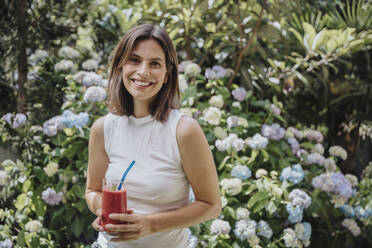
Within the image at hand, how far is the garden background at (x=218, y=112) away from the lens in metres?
2.16

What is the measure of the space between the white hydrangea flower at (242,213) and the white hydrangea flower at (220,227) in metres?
0.09

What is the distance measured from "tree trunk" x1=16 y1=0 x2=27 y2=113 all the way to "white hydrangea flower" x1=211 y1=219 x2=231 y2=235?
1.44 meters

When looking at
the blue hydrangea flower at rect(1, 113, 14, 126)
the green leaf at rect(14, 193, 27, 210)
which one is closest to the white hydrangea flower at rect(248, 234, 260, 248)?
the green leaf at rect(14, 193, 27, 210)

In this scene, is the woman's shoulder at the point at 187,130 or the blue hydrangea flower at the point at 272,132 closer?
the woman's shoulder at the point at 187,130

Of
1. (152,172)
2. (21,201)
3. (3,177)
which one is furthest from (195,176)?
(3,177)

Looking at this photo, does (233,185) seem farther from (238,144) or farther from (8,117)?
(8,117)

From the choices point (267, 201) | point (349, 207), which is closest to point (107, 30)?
point (267, 201)

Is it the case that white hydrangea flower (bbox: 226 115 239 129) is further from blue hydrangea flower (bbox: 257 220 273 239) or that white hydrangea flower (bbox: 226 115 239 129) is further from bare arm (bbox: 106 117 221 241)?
bare arm (bbox: 106 117 221 241)

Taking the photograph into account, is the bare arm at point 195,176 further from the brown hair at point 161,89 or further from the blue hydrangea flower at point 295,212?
the blue hydrangea flower at point 295,212

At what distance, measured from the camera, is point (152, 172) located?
1.17 meters

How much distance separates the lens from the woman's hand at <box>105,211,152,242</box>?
1032 mm

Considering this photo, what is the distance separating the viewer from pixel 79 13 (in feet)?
9.77

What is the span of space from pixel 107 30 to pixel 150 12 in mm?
358

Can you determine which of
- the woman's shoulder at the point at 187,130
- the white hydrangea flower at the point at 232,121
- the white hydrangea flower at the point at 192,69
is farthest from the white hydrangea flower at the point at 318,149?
the woman's shoulder at the point at 187,130
